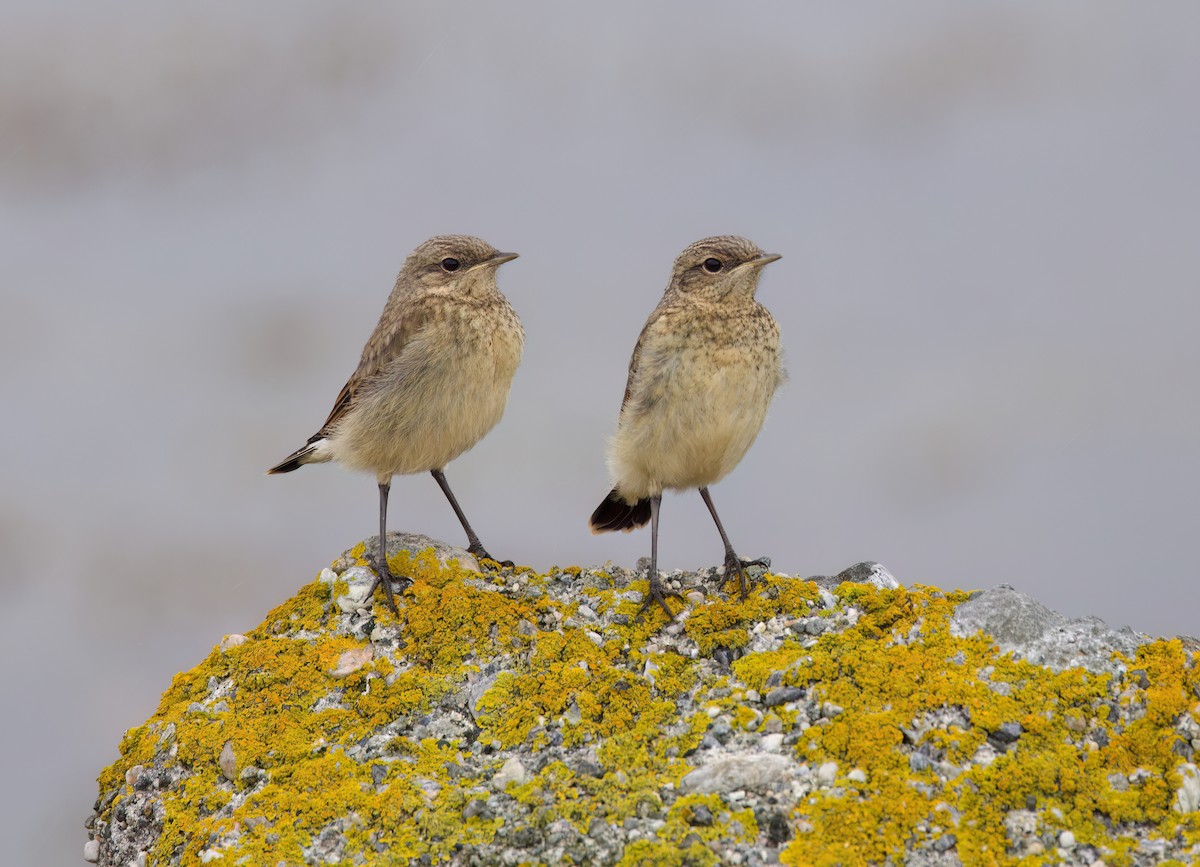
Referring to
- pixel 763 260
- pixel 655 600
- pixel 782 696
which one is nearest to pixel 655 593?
pixel 655 600

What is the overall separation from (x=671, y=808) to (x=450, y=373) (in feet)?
9.79

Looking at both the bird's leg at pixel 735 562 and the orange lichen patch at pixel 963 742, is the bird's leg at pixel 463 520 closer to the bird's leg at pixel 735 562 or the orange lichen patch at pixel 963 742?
the bird's leg at pixel 735 562

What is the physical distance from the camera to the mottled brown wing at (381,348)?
6727 mm

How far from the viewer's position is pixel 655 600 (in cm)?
584

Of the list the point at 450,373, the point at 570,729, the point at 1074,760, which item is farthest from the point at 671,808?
the point at 450,373

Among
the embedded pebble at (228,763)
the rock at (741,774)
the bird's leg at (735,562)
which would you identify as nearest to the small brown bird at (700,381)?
the bird's leg at (735,562)

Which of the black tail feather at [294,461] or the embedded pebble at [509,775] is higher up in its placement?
the black tail feather at [294,461]

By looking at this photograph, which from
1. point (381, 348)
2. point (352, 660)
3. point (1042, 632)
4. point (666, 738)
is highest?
point (381, 348)

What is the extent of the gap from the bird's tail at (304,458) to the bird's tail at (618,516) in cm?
162

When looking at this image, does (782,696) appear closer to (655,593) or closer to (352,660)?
(655,593)

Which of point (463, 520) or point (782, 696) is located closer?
point (782, 696)

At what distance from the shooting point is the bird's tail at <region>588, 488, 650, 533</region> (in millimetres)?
7133

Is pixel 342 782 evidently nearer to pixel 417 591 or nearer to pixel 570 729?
pixel 570 729

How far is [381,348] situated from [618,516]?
1675 millimetres
